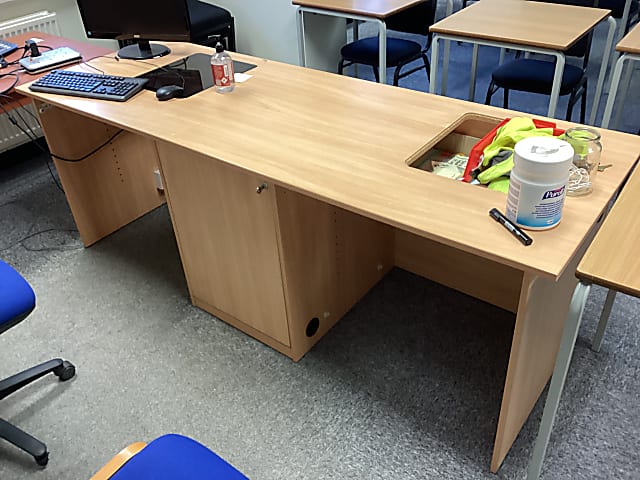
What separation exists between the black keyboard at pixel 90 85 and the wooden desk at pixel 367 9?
151 centimetres

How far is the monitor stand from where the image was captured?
7.81 ft

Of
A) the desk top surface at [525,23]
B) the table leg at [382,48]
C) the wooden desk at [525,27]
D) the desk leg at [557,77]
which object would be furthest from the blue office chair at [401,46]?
the desk leg at [557,77]

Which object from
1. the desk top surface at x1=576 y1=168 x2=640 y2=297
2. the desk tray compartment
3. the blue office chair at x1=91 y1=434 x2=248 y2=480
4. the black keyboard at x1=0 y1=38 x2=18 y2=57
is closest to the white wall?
the black keyboard at x1=0 y1=38 x2=18 y2=57

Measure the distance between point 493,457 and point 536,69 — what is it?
218 centimetres

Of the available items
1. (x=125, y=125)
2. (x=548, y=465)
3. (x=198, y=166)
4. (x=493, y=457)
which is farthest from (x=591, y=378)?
(x=125, y=125)

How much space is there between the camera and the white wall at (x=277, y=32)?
3740mm

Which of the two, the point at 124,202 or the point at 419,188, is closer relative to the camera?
the point at 419,188

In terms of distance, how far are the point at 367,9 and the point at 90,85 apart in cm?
173

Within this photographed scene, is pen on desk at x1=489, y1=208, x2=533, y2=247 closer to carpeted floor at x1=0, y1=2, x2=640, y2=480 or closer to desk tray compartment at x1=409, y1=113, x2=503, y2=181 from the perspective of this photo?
desk tray compartment at x1=409, y1=113, x2=503, y2=181

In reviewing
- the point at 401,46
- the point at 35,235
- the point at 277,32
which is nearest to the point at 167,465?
the point at 35,235

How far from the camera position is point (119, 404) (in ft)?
6.08

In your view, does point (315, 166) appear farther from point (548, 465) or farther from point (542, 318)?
point (548, 465)

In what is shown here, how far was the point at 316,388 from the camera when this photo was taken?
6.14 feet

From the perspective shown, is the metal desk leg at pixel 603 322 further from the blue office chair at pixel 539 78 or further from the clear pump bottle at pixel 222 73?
the clear pump bottle at pixel 222 73
